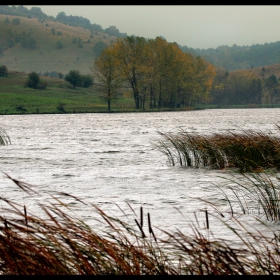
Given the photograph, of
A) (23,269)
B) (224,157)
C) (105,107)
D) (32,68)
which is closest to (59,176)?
(224,157)

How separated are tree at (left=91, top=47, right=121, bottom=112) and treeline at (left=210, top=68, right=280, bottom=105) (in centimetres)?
5985

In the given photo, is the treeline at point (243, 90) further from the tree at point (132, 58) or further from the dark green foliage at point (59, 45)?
the dark green foliage at point (59, 45)

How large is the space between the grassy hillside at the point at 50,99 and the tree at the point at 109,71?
79.8 inches

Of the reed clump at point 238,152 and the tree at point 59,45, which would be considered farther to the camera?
the tree at point 59,45

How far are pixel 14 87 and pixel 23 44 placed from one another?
347 ft

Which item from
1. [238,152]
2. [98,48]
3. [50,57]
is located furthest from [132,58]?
[98,48]

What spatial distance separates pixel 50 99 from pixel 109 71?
14.3 meters

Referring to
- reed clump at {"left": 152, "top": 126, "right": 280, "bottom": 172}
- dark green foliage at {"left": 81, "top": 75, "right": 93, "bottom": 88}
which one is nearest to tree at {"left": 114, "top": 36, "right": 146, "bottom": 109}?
dark green foliage at {"left": 81, "top": 75, "right": 93, "bottom": 88}

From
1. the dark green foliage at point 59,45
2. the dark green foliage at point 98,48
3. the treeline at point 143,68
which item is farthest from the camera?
the dark green foliage at point 59,45

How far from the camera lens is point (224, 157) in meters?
13.7

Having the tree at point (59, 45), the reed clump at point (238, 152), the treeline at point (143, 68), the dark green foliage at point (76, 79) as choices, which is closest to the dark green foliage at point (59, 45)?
the tree at point (59, 45)

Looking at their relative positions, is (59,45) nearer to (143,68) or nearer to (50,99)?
(50,99)

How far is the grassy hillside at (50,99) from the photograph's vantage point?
261 ft

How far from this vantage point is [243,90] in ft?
449
